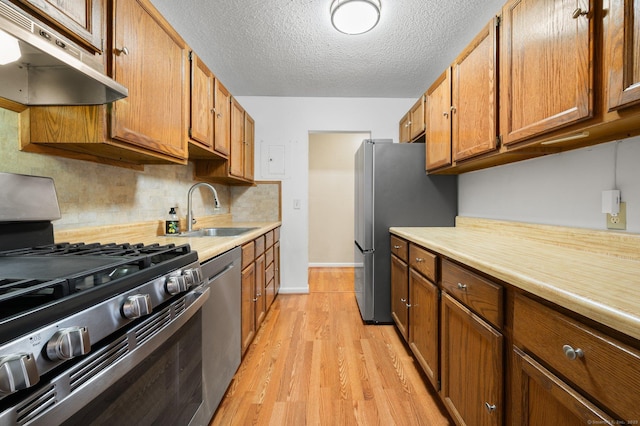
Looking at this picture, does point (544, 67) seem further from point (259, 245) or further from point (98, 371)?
point (259, 245)

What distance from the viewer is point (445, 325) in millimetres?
1321

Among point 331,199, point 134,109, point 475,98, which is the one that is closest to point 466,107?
point 475,98

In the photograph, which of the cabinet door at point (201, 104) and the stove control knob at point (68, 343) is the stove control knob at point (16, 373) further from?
the cabinet door at point (201, 104)

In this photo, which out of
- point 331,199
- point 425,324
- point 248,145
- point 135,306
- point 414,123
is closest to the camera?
point 135,306

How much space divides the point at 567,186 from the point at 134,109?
203 cm

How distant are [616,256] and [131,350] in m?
1.69

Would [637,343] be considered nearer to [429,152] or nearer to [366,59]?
[429,152]

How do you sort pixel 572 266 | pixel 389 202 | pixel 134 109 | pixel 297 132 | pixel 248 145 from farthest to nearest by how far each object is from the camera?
pixel 297 132 < pixel 248 145 < pixel 389 202 < pixel 134 109 < pixel 572 266

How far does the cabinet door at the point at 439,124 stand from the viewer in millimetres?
1961

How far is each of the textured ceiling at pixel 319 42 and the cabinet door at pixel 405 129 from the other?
32 cm

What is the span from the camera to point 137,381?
2.46ft


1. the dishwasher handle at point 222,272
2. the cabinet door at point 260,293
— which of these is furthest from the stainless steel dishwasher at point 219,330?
the cabinet door at point 260,293

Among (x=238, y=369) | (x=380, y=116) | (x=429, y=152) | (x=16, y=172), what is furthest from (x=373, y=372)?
(x=380, y=116)

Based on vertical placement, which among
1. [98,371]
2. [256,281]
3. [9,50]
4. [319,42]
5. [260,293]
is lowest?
[260,293]
